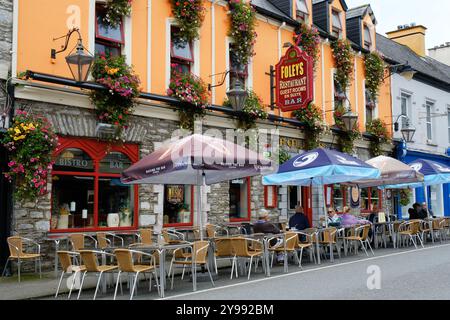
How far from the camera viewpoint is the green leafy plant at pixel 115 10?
12836 mm

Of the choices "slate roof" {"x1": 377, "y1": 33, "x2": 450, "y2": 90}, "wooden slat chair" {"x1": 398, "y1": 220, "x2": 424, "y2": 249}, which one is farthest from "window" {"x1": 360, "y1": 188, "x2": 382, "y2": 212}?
"slate roof" {"x1": 377, "y1": 33, "x2": 450, "y2": 90}

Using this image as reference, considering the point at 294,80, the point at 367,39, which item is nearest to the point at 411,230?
the point at 294,80

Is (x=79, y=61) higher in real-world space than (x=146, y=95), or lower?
higher

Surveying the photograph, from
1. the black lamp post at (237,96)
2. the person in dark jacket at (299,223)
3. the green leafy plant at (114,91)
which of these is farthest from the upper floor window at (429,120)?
the green leafy plant at (114,91)

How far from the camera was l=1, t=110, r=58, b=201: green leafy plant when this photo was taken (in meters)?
10.7

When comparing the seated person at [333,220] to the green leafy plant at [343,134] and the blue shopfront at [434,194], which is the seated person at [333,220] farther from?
the blue shopfront at [434,194]

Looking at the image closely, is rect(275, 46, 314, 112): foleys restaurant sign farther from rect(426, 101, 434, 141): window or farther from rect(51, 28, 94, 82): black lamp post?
rect(426, 101, 434, 141): window

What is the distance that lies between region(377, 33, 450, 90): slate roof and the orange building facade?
9195mm

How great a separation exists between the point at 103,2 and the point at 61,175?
426 centimetres

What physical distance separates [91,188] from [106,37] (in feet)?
12.0

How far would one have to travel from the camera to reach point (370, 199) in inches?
890

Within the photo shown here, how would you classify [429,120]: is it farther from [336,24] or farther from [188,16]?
[188,16]

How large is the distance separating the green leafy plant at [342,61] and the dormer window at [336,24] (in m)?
0.76
